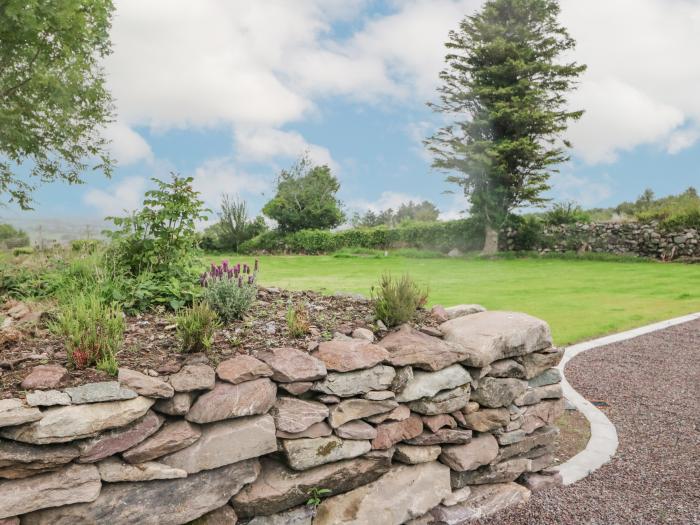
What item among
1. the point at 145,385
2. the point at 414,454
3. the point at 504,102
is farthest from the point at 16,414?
the point at 504,102

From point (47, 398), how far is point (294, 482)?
4.84 feet

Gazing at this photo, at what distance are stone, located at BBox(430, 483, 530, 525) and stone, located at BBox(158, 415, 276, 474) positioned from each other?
1.44m

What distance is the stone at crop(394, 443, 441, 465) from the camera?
11.9 ft

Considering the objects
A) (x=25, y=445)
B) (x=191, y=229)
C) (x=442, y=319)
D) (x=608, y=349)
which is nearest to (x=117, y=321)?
(x=25, y=445)

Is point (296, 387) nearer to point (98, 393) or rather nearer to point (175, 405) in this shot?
point (175, 405)

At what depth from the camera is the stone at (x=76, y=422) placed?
2.54 meters

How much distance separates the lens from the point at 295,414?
3.21 m

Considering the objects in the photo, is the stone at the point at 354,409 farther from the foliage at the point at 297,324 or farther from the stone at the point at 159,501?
the foliage at the point at 297,324

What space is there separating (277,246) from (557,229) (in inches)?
550

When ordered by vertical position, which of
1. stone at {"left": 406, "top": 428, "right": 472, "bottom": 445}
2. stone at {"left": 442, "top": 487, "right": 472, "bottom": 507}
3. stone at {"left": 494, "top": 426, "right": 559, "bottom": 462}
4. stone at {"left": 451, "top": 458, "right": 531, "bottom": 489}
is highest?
stone at {"left": 406, "top": 428, "right": 472, "bottom": 445}

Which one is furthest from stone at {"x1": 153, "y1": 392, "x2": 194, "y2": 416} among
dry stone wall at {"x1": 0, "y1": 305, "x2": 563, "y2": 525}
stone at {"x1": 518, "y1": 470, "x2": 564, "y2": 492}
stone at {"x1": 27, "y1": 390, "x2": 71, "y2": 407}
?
stone at {"x1": 518, "y1": 470, "x2": 564, "y2": 492}

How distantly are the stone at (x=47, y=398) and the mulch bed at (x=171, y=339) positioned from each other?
0.54 feet

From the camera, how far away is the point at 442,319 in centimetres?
459

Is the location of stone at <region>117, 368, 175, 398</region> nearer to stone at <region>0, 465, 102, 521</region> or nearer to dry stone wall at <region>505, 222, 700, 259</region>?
stone at <region>0, 465, 102, 521</region>
